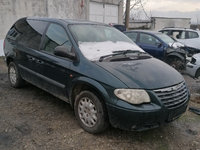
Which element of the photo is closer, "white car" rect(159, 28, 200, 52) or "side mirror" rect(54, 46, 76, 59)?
"side mirror" rect(54, 46, 76, 59)

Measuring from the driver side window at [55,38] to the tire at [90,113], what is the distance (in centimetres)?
92

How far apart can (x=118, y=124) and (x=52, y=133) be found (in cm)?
109

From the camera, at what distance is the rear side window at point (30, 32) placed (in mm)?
4365

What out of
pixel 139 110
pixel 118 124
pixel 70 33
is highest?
pixel 70 33

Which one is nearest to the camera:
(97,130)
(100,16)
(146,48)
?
(97,130)

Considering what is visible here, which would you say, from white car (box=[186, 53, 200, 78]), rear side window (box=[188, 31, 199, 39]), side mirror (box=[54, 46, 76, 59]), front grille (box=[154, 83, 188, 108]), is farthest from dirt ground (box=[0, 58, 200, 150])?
rear side window (box=[188, 31, 199, 39])

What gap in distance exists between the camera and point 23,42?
4742 millimetres

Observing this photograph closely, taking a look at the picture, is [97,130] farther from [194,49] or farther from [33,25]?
[194,49]

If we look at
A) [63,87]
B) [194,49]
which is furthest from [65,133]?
[194,49]

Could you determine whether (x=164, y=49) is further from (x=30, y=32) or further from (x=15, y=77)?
(x=15, y=77)

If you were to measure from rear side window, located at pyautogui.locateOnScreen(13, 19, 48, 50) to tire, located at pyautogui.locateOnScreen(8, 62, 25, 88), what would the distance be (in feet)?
2.23

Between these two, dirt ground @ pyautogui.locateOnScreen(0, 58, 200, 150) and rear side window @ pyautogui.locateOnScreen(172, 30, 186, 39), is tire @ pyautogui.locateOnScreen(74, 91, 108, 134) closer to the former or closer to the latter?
dirt ground @ pyautogui.locateOnScreen(0, 58, 200, 150)

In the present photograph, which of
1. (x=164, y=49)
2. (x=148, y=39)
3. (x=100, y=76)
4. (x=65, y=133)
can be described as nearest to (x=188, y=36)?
(x=148, y=39)

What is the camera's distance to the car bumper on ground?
2.85m
